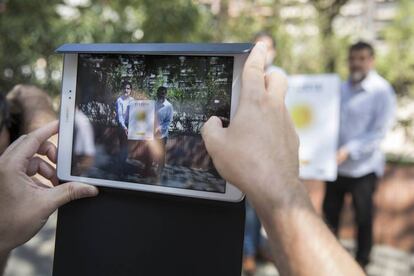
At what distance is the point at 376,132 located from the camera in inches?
129

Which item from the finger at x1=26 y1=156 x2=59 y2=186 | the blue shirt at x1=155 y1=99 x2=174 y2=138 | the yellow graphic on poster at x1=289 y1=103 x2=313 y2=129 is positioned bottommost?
the finger at x1=26 y1=156 x2=59 y2=186

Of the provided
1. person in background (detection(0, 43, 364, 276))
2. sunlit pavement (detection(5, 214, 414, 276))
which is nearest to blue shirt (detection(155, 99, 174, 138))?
person in background (detection(0, 43, 364, 276))

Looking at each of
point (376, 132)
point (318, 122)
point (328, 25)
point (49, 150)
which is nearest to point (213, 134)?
point (49, 150)

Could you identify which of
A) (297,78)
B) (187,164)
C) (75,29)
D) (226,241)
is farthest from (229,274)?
(75,29)

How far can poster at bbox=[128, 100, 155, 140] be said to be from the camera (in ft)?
3.01

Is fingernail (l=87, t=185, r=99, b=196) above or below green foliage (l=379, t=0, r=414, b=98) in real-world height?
below

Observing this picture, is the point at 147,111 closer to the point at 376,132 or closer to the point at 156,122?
the point at 156,122

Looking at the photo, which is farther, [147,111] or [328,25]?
[328,25]

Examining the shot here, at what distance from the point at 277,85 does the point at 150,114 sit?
0.27 meters

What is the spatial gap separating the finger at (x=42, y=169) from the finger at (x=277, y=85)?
572 mm

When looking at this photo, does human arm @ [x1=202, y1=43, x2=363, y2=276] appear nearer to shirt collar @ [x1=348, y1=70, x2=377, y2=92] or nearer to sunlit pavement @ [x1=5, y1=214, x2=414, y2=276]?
shirt collar @ [x1=348, y1=70, x2=377, y2=92]

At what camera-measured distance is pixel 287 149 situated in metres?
0.75

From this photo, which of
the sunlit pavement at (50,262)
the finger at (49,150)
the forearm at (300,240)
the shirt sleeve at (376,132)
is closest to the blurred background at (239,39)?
the sunlit pavement at (50,262)

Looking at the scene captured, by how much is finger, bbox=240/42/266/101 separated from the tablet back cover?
9.1 inches
